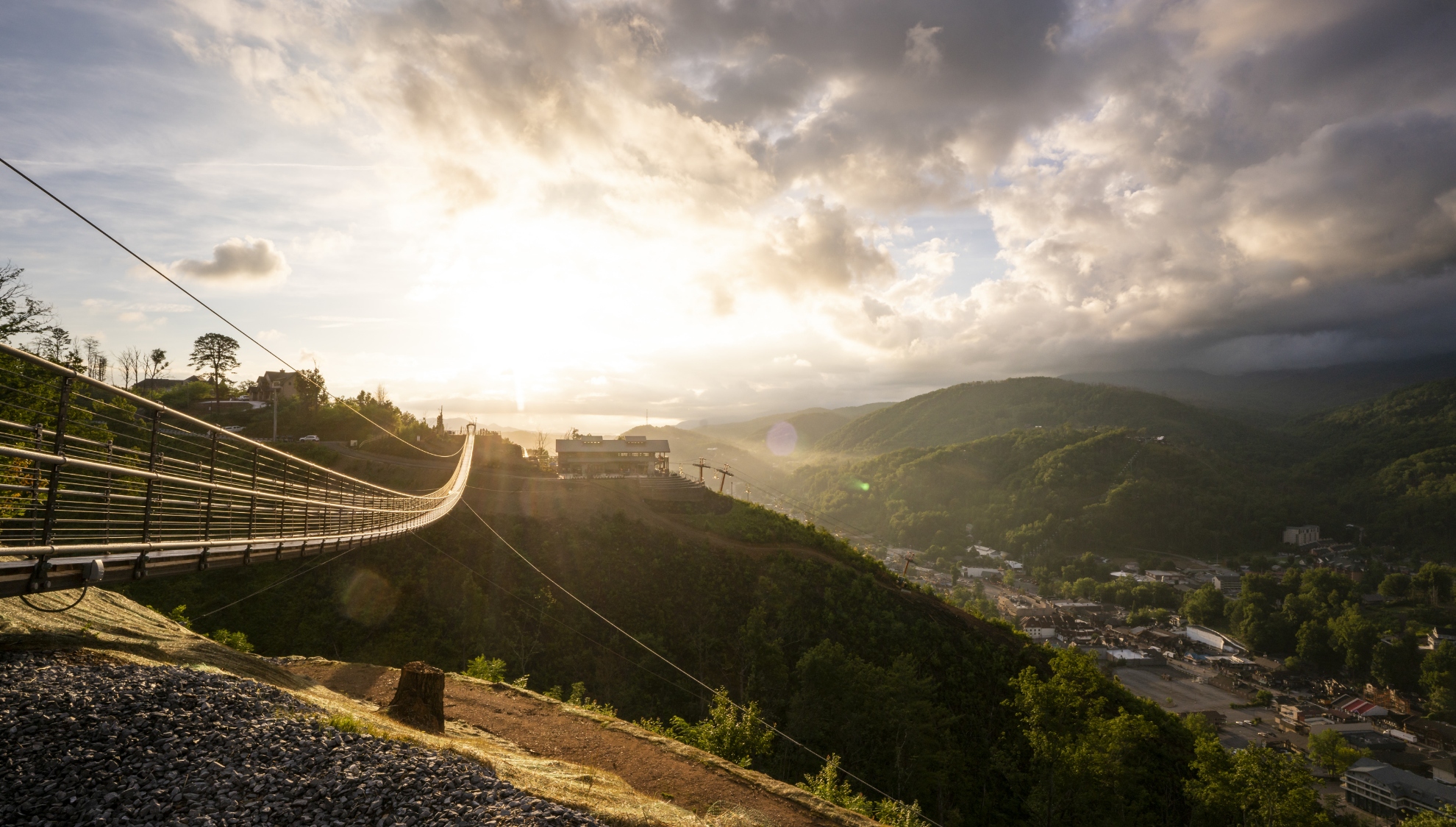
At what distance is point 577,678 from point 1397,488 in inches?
6879

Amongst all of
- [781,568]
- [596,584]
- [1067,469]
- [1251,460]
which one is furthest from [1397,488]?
[596,584]

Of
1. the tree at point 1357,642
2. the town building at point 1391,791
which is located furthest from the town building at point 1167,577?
the town building at point 1391,791

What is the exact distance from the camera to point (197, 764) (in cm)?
527

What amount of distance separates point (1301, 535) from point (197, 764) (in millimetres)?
152764

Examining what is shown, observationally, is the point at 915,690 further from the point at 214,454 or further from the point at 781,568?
the point at 214,454

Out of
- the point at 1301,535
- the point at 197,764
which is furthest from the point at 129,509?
the point at 1301,535

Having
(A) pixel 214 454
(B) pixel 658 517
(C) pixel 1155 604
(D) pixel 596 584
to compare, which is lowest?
(C) pixel 1155 604

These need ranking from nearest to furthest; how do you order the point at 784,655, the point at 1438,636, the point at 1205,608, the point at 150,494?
1. the point at 150,494
2. the point at 784,655
3. the point at 1438,636
4. the point at 1205,608

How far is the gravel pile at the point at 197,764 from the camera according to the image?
15.6 feet

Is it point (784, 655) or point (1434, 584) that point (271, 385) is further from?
point (1434, 584)

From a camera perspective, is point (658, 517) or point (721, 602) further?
point (658, 517)

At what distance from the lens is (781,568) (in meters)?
27.5

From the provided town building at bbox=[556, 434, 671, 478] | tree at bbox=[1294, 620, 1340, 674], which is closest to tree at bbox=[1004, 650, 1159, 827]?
town building at bbox=[556, 434, 671, 478]

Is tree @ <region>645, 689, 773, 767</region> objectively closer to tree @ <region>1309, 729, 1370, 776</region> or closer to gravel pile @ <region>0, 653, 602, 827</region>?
gravel pile @ <region>0, 653, 602, 827</region>
